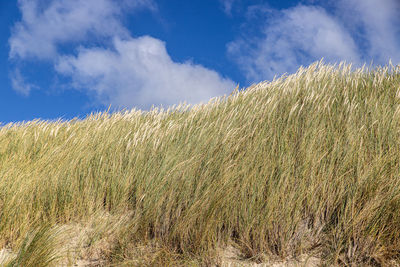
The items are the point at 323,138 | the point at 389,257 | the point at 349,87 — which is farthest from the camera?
the point at 349,87

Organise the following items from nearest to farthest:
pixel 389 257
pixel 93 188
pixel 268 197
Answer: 1. pixel 389 257
2. pixel 268 197
3. pixel 93 188

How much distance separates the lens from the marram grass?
7.71 feet

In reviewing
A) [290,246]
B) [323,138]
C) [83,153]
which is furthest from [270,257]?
[83,153]

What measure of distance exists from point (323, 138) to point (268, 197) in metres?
0.83

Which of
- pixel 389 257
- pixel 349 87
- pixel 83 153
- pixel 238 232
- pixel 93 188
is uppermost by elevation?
pixel 349 87

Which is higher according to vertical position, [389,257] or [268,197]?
[268,197]

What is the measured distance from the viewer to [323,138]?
9.52 ft

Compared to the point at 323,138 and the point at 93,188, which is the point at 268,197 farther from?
the point at 93,188

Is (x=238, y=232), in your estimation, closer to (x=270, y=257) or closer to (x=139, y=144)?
(x=270, y=257)

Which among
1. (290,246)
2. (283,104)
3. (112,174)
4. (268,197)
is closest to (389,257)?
(290,246)

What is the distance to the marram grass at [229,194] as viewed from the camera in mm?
2350

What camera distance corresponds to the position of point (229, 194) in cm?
255

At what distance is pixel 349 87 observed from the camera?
13.7ft

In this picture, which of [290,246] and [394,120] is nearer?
[290,246]
